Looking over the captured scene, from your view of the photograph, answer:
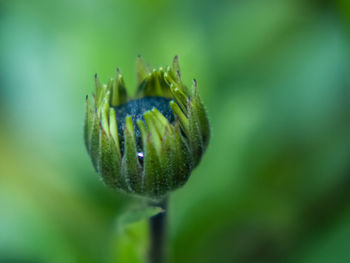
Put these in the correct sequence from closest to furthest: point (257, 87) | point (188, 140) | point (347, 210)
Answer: point (188, 140), point (347, 210), point (257, 87)

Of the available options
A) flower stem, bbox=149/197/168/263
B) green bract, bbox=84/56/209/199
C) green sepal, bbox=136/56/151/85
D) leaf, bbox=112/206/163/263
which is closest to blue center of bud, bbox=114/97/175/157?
green bract, bbox=84/56/209/199

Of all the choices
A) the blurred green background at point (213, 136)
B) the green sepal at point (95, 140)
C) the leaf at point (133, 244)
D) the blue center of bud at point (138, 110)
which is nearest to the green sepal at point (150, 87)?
the blue center of bud at point (138, 110)

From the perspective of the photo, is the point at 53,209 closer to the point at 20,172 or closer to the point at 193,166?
the point at 20,172

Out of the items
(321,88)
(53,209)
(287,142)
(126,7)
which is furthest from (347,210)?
(126,7)

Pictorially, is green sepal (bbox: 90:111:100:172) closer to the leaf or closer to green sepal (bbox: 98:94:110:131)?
green sepal (bbox: 98:94:110:131)

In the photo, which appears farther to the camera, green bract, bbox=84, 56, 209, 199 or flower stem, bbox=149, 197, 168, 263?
flower stem, bbox=149, 197, 168, 263

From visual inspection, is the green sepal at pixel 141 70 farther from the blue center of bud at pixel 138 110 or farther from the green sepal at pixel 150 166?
the green sepal at pixel 150 166

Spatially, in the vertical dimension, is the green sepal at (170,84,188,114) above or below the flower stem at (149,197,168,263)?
above
